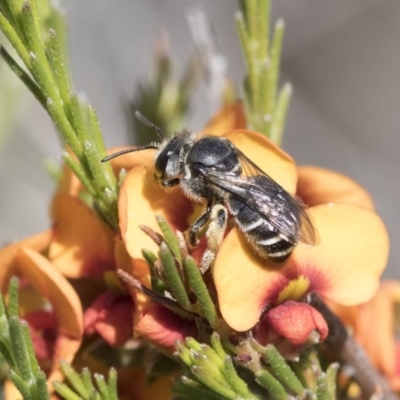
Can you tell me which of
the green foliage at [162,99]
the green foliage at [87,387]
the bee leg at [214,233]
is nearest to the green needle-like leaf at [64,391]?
the green foliage at [87,387]

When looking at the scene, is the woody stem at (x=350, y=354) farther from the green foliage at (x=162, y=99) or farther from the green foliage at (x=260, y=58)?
the green foliage at (x=162, y=99)

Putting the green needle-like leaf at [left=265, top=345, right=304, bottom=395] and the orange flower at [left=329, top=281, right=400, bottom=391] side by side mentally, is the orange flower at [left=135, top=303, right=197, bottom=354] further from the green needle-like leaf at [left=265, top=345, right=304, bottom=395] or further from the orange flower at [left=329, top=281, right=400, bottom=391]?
the orange flower at [left=329, top=281, right=400, bottom=391]

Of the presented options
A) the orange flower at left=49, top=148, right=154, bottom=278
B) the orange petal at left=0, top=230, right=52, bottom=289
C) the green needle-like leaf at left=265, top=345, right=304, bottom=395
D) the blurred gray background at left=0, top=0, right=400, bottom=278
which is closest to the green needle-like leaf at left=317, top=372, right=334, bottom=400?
the green needle-like leaf at left=265, top=345, right=304, bottom=395

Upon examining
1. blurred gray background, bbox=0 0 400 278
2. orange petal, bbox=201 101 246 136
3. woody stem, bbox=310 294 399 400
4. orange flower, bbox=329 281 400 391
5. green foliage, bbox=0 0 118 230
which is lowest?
blurred gray background, bbox=0 0 400 278

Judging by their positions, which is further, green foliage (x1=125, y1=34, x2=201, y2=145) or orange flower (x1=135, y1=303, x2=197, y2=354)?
green foliage (x1=125, y1=34, x2=201, y2=145)

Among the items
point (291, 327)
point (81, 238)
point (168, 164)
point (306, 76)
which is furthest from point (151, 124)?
point (306, 76)

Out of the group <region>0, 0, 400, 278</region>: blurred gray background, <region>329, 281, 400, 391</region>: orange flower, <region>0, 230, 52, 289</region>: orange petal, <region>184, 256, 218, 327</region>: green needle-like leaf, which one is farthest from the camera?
<region>0, 0, 400, 278</region>: blurred gray background

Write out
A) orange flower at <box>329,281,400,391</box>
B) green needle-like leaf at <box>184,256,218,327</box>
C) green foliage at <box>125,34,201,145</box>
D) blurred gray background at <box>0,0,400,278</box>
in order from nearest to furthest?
1. green needle-like leaf at <box>184,256,218,327</box>
2. orange flower at <box>329,281,400,391</box>
3. green foliage at <box>125,34,201,145</box>
4. blurred gray background at <box>0,0,400,278</box>
